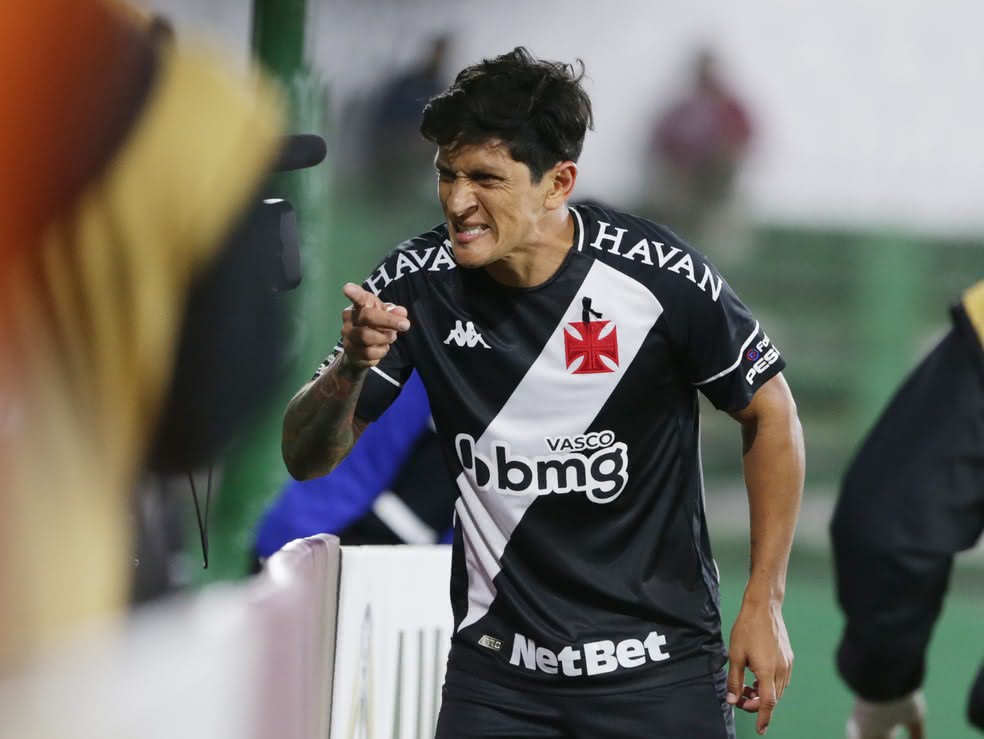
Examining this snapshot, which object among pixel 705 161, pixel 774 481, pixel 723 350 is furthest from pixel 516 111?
pixel 705 161

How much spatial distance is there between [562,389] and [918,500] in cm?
86

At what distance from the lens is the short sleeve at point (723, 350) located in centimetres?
205

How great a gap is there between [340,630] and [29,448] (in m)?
2.10

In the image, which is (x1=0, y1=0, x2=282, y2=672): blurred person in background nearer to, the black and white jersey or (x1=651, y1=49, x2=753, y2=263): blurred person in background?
the black and white jersey

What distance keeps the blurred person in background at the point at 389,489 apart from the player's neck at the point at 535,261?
48.1 inches

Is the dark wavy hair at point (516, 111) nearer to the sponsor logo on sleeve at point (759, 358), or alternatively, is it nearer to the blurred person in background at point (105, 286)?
the sponsor logo on sleeve at point (759, 358)

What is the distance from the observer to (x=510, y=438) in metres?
2.08

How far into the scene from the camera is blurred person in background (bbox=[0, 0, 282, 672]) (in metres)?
0.48

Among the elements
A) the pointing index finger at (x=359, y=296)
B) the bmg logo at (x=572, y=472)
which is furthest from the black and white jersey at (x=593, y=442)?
the pointing index finger at (x=359, y=296)

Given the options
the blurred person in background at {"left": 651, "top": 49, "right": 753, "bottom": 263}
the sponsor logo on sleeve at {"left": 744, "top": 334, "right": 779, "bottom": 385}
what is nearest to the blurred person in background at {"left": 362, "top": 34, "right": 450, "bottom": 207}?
the blurred person in background at {"left": 651, "top": 49, "right": 753, "bottom": 263}

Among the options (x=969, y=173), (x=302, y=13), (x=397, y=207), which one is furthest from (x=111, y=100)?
(x=969, y=173)

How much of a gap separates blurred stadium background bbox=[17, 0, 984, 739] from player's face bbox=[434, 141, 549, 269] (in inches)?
130

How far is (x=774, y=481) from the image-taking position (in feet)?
6.85

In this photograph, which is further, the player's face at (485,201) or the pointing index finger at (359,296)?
the player's face at (485,201)
